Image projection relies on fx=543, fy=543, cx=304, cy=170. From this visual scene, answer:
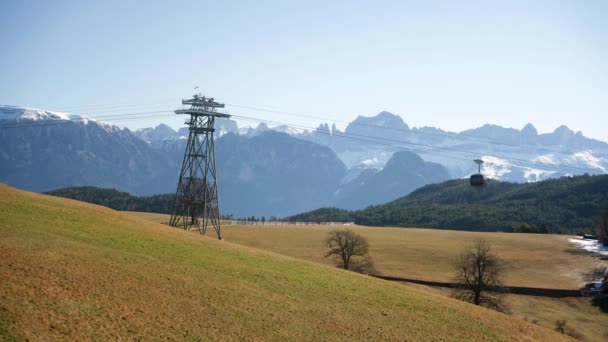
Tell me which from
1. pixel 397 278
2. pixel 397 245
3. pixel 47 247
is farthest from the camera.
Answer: pixel 397 245

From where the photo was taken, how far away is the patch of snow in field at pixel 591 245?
119 metres

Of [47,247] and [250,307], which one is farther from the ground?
[47,247]

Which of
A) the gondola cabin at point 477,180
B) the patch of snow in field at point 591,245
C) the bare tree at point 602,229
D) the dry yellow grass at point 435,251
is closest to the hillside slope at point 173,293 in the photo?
the gondola cabin at point 477,180

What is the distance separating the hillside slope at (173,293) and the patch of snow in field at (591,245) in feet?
261

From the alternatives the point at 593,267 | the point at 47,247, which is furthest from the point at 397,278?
the point at 47,247

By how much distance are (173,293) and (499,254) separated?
92083 mm

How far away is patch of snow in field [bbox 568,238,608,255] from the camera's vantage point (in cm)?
11949

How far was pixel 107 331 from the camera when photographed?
26844mm

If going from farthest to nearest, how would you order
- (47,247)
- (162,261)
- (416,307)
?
(416,307) → (162,261) → (47,247)

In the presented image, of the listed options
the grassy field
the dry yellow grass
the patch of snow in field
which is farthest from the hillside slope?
the patch of snow in field

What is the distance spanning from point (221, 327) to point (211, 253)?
1928 cm

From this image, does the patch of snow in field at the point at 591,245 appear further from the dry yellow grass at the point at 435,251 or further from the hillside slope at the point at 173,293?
the hillside slope at the point at 173,293

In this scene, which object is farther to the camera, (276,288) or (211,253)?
(211,253)

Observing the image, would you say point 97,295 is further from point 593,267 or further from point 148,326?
point 593,267
